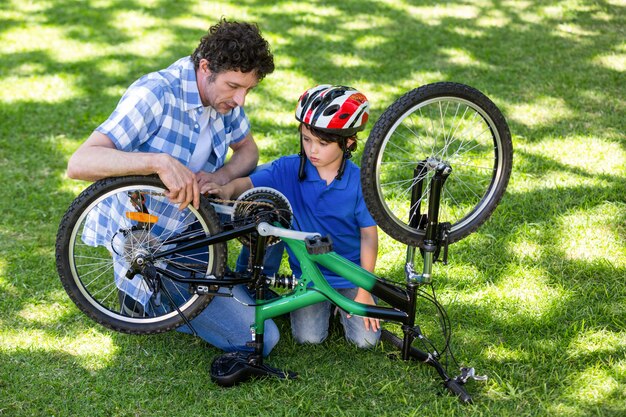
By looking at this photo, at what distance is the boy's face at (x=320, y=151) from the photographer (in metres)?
3.33

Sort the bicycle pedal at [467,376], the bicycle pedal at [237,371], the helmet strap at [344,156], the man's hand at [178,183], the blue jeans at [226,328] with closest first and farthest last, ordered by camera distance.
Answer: the man's hand at [178,183], the bicycle pedal at [467,376], the bicycle pedal at [237,371], the helmet strap at [344,156], the blue jeans at [226,328]

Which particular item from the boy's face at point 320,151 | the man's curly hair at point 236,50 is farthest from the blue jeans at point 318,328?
the man's curly hair at point 236,50

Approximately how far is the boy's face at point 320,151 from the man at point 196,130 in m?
0.34

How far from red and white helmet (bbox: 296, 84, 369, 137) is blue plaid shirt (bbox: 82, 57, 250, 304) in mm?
537

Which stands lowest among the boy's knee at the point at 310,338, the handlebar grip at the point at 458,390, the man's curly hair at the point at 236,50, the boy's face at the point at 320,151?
the boy's knee at the point at 310,338

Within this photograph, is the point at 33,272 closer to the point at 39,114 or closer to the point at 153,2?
the point at 39,114

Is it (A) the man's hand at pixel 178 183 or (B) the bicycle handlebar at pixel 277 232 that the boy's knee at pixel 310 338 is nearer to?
(B) the bicycle handlebar at pixel 277 232

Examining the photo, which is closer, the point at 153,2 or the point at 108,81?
the point at 108,81

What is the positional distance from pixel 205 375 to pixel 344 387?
622mm

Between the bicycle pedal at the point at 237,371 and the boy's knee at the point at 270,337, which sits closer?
the bicycle pedal at the point at 237,371

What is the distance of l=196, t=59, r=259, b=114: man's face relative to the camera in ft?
10.8

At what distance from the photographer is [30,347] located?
351cm

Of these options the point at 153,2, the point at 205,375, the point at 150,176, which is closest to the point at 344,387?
the point at 205,375

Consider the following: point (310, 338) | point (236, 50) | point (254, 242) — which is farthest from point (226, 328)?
point (236, 50)
